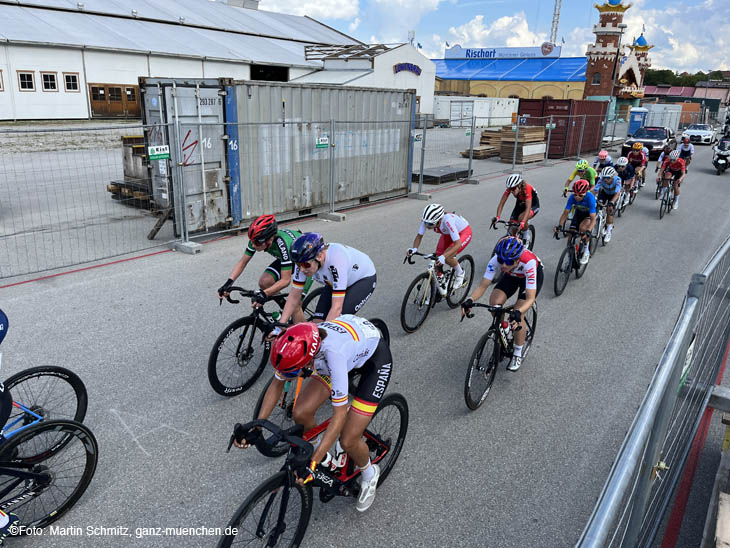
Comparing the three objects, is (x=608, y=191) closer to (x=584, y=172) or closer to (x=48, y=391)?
(x=584, y=172)

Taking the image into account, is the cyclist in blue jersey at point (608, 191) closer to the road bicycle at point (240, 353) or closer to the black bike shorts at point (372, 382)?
the road bicycle at point (240, 353)

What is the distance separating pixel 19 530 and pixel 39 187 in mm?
14169

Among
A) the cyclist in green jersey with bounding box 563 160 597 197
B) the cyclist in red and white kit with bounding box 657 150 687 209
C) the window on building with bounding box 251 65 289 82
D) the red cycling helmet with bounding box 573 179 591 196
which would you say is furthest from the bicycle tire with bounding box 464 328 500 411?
the window on building with bounding box 251 65 289 82

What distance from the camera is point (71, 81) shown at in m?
31.0

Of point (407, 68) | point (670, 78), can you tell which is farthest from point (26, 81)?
point (670, 78)

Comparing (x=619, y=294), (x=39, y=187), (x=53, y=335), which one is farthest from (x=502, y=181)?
(x=53, y=335)

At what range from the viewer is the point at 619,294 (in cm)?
875

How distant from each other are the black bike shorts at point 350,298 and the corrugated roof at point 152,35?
31463 mm

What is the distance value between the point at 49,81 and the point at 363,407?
34.0 m

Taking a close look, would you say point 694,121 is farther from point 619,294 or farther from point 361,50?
point 619,294

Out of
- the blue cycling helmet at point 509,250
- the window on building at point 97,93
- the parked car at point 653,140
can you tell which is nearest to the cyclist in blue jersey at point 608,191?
the blue cycling helmet at point 509,250

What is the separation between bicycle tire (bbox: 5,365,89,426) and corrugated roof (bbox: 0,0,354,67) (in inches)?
1220

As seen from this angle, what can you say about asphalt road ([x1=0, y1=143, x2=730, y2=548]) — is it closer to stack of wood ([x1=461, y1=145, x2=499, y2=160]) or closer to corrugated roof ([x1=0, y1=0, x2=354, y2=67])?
stack of wood ([x1=461, y1=145, x2=499, y2=160])

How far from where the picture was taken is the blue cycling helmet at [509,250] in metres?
5.50
